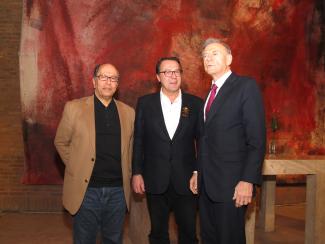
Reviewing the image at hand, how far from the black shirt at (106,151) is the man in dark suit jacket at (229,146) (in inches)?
25.4

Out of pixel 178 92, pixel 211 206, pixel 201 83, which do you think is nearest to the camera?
pixel 211 206

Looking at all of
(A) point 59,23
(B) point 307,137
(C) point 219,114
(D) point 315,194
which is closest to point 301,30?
(B) point 307,137

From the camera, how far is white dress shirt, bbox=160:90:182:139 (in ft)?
10.2

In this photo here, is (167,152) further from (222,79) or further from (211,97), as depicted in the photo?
(222,79)

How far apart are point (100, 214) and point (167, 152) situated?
0.67 m

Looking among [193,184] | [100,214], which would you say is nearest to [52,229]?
[100,214]

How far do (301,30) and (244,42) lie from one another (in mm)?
994

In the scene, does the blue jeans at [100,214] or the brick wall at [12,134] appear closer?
the blue jeans at [100,214]

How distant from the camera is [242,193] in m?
2.49

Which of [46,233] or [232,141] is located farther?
[46,233]

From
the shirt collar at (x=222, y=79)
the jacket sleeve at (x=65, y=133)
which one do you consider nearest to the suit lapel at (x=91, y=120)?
the jacket sleeve at (x=65, y=133)

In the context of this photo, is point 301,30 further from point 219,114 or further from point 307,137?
point 219,114

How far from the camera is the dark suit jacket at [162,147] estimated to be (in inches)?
120

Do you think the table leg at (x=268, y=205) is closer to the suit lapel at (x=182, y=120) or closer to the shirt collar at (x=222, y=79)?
the suit lapel at (x=182, y=120)
